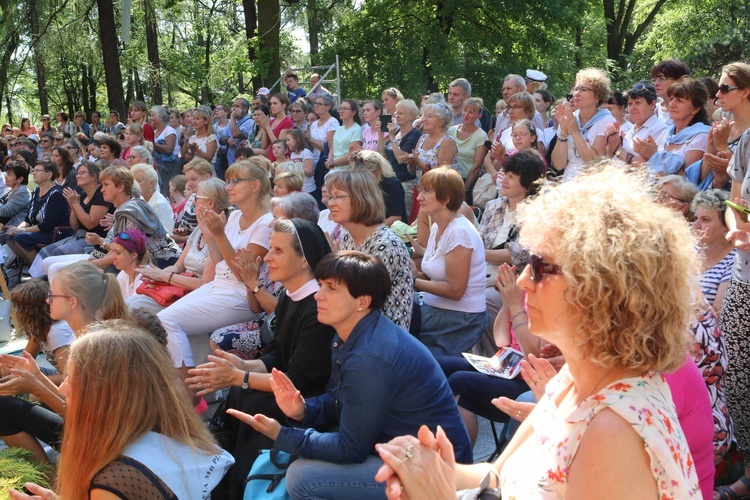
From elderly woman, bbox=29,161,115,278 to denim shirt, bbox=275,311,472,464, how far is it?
523cm

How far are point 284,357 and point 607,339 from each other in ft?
9.07

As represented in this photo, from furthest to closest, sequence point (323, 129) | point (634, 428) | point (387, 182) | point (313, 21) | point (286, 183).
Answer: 1. point (313, 21)
2. point (323, 129)
3. point (387, 182)
4. point (286, 183)
5. point (634, 428)

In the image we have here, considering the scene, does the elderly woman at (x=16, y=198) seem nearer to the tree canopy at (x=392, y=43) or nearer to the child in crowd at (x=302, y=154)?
the child in crowd at (x=302, y=154)

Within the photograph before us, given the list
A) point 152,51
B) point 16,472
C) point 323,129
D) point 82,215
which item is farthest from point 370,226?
point 152,51

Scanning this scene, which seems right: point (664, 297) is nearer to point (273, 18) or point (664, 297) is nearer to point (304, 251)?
point (304, 251)

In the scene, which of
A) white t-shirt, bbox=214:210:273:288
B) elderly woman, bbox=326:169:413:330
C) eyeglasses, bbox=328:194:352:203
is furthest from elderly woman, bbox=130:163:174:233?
eyeglasses, bbox=328:194:352:203

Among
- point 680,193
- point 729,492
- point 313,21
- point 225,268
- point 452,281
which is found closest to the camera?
point 729,492

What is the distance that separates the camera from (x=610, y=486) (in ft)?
4.79

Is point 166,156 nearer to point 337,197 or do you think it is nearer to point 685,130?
point 337,197

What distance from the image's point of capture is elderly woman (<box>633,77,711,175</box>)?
4.98m

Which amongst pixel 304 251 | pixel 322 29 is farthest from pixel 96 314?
pixel 322 29

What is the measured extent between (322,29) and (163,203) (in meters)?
15.7

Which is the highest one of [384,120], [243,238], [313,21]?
[313,21]

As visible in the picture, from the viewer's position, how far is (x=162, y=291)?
5.48m
